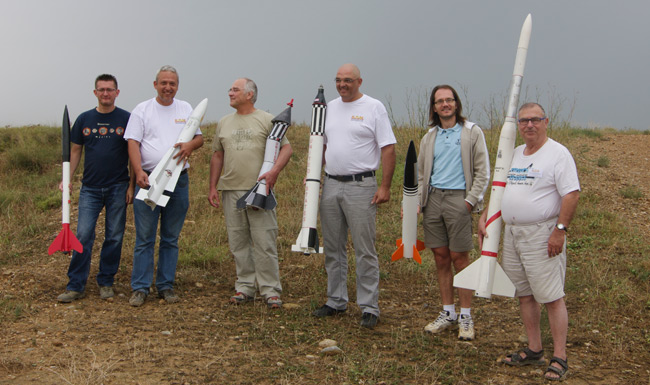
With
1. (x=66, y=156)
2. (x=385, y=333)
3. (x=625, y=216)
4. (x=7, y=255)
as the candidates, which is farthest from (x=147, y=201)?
(x=625, y=216)

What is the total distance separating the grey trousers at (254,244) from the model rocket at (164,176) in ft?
1.83

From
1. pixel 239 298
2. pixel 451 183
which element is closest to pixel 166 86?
pixel 239 298

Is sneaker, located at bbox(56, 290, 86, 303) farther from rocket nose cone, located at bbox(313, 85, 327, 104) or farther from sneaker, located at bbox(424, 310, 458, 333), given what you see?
sneaker, located at bbox(424, 310, 458, 333)

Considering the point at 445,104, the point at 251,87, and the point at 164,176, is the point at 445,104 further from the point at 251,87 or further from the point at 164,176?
the point at 164,176

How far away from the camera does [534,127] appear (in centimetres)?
459

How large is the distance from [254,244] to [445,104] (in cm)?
257

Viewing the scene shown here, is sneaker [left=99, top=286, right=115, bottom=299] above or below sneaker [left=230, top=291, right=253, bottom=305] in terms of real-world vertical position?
below

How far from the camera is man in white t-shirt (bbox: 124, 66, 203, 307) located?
6.35 m

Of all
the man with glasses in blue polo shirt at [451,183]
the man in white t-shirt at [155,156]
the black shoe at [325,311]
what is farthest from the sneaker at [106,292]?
the man with glasses in blue polo shirt at [451,183]

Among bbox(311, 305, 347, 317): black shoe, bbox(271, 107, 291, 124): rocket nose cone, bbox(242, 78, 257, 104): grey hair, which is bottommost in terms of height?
bbox(311, 305, 347, 317): black shoe

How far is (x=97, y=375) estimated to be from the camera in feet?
14.6

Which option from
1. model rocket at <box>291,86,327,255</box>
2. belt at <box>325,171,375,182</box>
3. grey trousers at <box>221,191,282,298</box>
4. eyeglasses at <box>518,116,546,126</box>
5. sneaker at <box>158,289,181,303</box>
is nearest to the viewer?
eyeglasses at <box>518,116,546,126</box>

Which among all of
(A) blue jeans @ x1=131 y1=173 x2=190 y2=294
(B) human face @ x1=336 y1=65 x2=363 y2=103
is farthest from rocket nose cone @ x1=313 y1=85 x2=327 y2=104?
(A) blue jeans @ x1=131 y1=173 x2=190 y2=294

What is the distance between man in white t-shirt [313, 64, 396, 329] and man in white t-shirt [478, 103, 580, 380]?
1349mm
